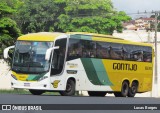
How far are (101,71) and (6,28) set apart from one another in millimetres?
12557

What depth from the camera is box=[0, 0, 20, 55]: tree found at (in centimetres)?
2836

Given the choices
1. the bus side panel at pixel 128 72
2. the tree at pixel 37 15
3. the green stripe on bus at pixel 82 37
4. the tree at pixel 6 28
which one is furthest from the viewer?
the tree at pixel 37 15

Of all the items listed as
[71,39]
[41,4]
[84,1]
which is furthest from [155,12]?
[71,39]

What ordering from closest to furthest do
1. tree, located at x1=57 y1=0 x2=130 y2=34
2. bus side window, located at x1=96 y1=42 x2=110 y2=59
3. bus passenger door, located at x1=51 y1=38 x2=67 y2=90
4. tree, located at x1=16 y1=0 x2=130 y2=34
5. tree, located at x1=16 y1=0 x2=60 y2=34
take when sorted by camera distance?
bus passenger door, located at x1=51 y1=38 x2=67 y2=90
bus side window, located at x1=96 y1=42 x2=110 y2=59
tree, located at x1=16 y1=0 x2=60 y2=34
tree, located at x1=16 y1=0 x2=130 y2=34
tree, located at x1=57 y1=0 x2=130 y2=34

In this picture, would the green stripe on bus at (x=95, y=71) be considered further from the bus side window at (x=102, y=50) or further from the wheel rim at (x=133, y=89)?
the wheel rim at (x=133, y=89)

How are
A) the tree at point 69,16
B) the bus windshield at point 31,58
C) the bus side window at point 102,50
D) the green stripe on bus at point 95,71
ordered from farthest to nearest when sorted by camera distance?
the tree at point 69,16, the bus side window at point 102,50, the green stripe on bus at point 95,71, the bus windshield at point 31,58

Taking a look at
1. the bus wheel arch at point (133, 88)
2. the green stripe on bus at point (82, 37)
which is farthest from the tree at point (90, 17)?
the green stripe on bus at point (82, 37)

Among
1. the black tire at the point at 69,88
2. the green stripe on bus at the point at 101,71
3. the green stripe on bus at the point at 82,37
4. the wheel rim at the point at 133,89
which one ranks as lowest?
the wheel rim at the point at 133,89

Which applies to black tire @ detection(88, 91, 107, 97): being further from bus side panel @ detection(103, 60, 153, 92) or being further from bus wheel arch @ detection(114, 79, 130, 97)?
bus side panel @ detection(103, 60, 153, 92)

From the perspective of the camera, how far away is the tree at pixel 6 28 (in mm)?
28359

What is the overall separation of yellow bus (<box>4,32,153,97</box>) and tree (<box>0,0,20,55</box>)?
34.7 feet

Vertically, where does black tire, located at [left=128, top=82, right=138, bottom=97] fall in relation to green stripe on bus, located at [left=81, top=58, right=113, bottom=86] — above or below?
below

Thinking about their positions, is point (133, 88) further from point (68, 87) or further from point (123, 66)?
point (68, 87)

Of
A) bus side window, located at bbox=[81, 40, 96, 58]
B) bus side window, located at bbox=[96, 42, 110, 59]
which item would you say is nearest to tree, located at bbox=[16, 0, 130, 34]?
bus side window, located at bbox=[96, 42, 110, 59]
